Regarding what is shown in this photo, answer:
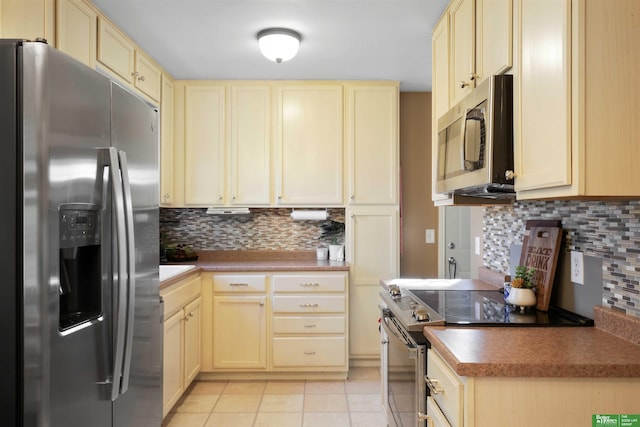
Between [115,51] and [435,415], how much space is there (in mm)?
2453

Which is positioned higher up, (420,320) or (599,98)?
(599,98)

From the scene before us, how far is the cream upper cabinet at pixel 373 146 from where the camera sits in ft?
11.8

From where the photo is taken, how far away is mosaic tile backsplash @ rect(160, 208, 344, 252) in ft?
12.8

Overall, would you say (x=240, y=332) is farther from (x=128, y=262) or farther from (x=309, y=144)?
(x=128, y=262)

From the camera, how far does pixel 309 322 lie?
337cm

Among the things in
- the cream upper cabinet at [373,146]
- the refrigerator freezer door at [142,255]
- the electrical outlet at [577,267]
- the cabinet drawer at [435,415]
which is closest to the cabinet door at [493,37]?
the electrical outlet at [577,267]

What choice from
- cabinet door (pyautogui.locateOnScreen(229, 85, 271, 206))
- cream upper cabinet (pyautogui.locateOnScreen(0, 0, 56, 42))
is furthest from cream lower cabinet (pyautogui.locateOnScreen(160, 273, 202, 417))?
cream upper cabinet (pyautogui.locateOnScreen(0, 0, 56, 42))

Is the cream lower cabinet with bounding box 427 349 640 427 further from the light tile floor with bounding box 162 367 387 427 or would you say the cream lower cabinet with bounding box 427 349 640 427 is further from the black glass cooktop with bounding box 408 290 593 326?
the light tile floor with bounding box 162 367 387 427

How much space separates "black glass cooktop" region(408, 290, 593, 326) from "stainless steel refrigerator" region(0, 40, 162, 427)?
3.76 ft

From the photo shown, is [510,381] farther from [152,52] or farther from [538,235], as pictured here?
[152,52]

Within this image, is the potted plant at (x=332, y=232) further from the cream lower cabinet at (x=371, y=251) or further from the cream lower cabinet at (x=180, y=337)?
the cream lower cabinet at (x=180, y=337)

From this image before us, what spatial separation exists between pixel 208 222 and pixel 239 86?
47.0 inches

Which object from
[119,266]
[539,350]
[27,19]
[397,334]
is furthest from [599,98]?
[27,19]

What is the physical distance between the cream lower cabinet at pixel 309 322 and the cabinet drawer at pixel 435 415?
73.2 inches
